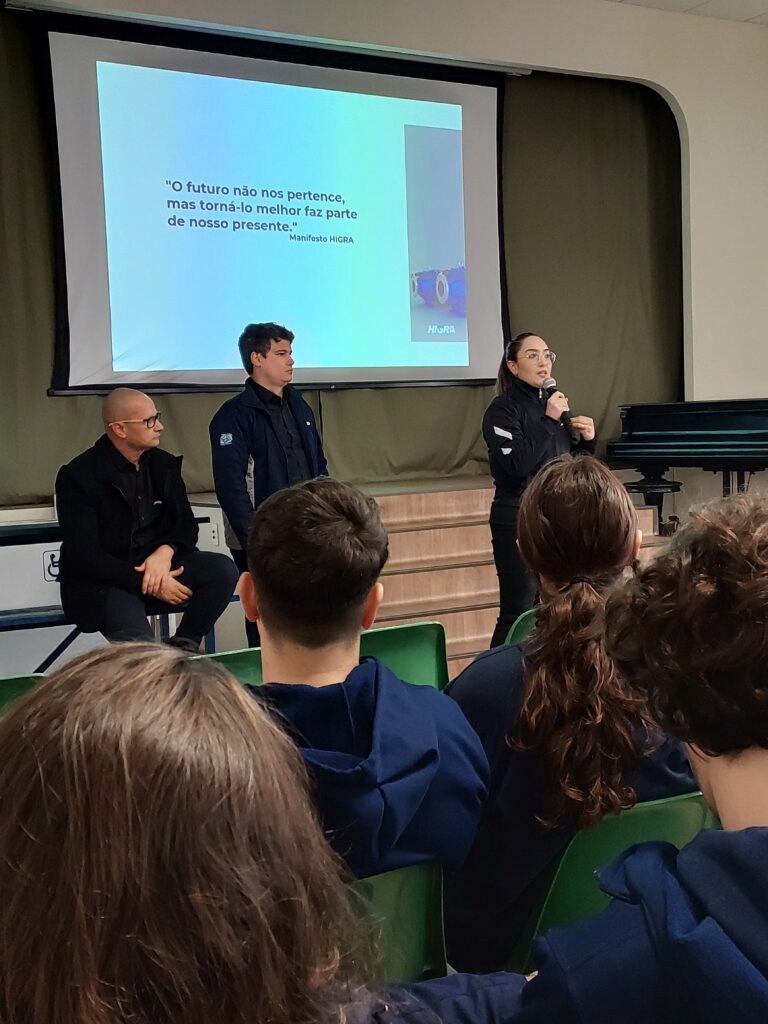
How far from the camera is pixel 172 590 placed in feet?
9.98

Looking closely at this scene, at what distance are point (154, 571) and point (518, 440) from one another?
140 centimetres

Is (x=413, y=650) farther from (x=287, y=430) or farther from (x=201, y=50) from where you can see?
(x=201, y=50)

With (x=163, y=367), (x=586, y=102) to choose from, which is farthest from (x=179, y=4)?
(x=586, y=102)

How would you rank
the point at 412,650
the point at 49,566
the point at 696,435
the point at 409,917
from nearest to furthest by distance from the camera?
1. the point at 409,917
2. the point at 412,650
3. the point at 49,566
4. the point at 696,435

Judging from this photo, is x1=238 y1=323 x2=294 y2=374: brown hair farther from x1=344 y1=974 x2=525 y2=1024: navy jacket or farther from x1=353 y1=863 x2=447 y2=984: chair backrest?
x1=344 y1=974 x2=525 y2=1024: navy jacket

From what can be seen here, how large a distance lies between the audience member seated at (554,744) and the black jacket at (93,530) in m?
1.83

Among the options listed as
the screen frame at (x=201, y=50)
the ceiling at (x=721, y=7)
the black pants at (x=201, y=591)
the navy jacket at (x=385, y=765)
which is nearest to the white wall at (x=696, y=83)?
the ceiling at (x=721, y=7)

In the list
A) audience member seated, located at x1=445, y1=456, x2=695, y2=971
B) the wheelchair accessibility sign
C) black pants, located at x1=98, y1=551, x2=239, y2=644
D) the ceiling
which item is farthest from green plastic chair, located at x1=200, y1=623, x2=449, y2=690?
the ceiling

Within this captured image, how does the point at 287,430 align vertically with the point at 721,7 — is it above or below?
below

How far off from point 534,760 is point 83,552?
2.00 meters

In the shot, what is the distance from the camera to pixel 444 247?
550 cm

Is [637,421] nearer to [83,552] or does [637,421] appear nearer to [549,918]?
[83,552]

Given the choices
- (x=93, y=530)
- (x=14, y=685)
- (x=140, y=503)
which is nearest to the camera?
(x=14, y=685)

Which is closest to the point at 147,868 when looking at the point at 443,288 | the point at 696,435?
the point at 696,435
